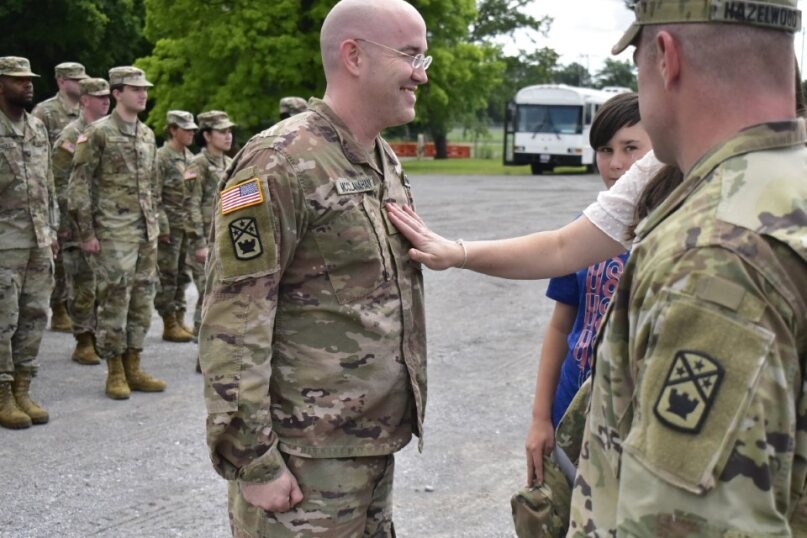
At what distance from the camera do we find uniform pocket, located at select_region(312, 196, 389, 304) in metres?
2.55

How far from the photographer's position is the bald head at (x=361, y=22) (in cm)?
262

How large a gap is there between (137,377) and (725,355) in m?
6.09

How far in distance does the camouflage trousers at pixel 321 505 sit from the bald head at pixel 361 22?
1.11m

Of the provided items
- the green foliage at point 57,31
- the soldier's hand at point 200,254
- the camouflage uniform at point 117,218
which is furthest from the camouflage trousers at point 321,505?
the green foliage at point 57,31

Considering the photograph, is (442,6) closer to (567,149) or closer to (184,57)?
(567,149)

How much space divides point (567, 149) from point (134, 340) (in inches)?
1063

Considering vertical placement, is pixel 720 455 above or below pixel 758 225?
below

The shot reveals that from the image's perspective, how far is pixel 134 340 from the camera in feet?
23.1

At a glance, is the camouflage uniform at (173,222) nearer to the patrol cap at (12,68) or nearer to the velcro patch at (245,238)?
the patrol cap at (12,68)

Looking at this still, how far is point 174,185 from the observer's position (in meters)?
9.12

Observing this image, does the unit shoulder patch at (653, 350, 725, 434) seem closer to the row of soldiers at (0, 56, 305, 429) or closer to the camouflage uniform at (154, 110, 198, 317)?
the row of soldiers at (0, 56, 305, 429)

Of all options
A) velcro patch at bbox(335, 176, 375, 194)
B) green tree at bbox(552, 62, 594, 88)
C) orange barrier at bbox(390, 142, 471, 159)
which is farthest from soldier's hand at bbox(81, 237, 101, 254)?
green tree at bbox(552, 62, 594, 88)

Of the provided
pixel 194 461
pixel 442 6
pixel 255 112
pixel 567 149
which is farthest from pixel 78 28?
pixel 194 461

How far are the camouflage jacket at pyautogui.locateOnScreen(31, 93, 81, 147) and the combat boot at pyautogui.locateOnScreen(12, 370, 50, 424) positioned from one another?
140 inches
